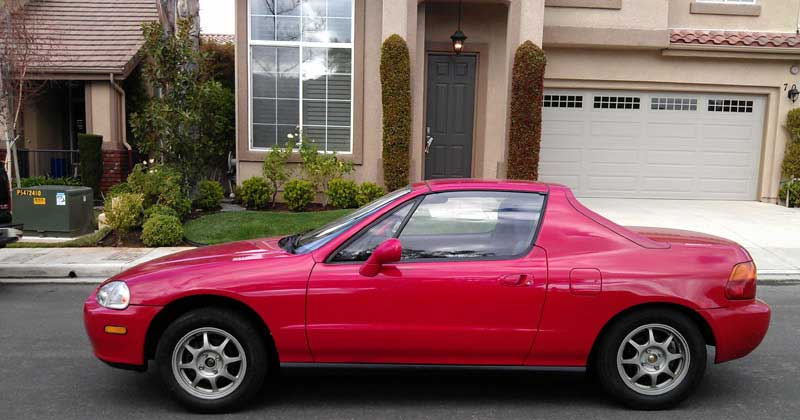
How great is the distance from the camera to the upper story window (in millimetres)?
13914

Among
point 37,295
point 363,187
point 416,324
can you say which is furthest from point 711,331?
point 363,187

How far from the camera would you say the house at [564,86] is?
13914 mm

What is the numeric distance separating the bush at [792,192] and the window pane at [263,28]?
38.0 ft

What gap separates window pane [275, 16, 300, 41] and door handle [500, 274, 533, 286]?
35.4 feet

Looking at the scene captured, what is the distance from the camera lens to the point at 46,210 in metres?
11.3

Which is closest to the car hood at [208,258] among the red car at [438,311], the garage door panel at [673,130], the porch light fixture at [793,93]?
the red car at [438,311]

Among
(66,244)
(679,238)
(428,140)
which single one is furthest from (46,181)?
(679,238)

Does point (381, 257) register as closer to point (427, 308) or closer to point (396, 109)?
point (427, 308)

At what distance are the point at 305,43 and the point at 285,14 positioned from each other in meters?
0.72

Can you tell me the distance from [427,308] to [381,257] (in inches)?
17.5

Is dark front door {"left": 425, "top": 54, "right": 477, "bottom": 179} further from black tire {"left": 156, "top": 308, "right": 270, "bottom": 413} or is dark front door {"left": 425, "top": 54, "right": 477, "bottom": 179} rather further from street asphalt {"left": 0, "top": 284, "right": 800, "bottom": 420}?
black tire {"left": 156, "top": 308, "right": 270, "bottom": 413}

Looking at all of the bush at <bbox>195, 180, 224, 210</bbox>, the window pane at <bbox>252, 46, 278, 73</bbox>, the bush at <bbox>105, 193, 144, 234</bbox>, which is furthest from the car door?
the window pane at <bbox>252, 46, 278, 73</bbox>

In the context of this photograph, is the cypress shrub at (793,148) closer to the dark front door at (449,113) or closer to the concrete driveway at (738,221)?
the concrete driveway at (738,221)

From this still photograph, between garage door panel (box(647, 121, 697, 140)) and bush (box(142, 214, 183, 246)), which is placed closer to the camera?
bush (box(142, 214, 183, 246))
